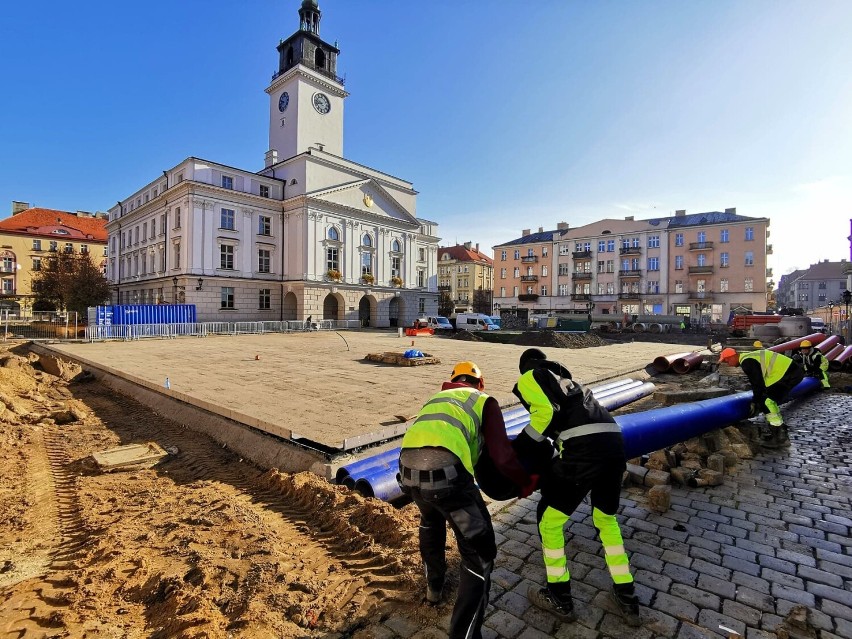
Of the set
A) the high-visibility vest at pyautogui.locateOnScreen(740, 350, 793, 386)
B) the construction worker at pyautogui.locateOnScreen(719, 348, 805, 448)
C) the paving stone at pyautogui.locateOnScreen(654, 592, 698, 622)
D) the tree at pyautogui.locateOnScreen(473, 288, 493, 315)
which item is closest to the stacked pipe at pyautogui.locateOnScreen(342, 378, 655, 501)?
the paving stone at pyautogui.locateOnScreen(654, 592, 698, 622)

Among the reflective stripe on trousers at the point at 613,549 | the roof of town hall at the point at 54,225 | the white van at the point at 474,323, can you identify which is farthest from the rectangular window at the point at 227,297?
the reflective stripe on trousers at the point at 613,549

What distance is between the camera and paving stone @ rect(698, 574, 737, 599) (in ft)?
9.89

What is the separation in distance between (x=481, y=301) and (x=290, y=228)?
44.2 metres

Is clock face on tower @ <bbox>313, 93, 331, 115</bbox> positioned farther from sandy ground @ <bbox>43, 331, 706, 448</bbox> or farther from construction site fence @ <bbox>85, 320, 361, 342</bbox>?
sandy ground @ <bbox>43, 331, 706, 448</bbox>

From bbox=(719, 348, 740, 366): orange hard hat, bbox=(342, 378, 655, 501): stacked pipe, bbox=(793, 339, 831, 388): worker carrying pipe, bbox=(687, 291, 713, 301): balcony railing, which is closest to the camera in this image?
bbox=(342, 378, 655, 501): stacked pipe

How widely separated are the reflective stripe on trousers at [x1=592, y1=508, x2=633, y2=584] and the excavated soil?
1233mm

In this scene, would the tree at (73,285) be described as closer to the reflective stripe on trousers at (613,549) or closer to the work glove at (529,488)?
the work glove at (529,488)

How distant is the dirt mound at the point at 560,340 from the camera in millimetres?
23891

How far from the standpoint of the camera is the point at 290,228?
1447 inches

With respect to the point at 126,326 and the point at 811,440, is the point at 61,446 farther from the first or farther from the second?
the point at 126,326

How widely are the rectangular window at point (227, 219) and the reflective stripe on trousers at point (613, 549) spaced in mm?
36457

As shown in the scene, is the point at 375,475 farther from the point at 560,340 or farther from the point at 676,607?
the point at 560,340

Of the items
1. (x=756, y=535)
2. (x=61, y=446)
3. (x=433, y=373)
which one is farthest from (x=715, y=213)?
(x=61, y=446)

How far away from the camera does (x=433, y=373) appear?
40.5ft
